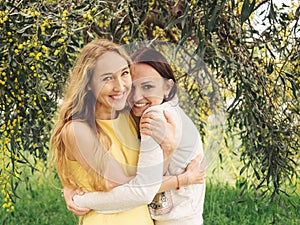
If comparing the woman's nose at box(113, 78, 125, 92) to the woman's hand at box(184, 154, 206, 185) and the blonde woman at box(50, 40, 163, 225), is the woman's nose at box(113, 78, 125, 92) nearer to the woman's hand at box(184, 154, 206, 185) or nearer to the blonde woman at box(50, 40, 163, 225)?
the blonde woman at box(50, 40, 163, 225)

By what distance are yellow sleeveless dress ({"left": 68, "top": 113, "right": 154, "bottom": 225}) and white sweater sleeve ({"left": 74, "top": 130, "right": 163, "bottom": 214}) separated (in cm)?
5

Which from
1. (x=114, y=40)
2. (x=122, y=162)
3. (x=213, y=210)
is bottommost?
(x=213, y=210)

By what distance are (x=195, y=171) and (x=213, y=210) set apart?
208 cm

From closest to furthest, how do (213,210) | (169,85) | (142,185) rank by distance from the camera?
(142,185)
(169,85)
(213,210)

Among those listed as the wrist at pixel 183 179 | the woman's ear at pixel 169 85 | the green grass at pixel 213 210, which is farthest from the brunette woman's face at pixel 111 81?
the green grass at pixel 213 210

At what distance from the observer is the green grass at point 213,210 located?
147 inches

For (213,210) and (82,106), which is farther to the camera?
(213,210)

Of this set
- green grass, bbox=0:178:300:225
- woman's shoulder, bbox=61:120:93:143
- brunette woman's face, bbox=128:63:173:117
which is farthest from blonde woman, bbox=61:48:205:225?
green grass, bbox=0:178:300:225

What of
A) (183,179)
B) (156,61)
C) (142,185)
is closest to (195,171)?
(183,179)

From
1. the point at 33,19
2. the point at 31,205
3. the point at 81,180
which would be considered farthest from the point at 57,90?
the point at 31,205

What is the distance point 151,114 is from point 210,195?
2491 millimetres

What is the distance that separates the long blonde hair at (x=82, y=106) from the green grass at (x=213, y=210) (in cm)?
198

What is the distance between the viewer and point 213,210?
3.76 meters

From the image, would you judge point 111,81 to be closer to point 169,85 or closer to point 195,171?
point 169,85
